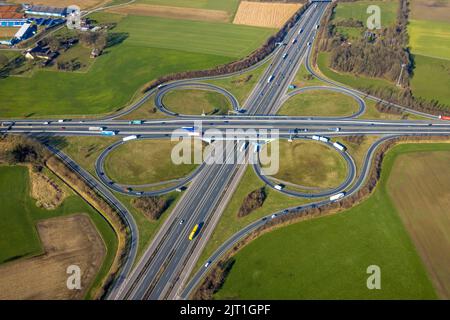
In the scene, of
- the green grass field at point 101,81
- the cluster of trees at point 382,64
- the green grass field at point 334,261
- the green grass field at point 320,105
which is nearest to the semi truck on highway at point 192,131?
the green grass field at point 101,81

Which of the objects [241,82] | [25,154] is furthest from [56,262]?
[241,82]

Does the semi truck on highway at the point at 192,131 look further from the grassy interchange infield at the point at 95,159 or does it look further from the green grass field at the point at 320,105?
the green grass field at the point at 320,105

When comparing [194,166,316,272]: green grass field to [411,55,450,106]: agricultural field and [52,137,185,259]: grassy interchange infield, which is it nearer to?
[52,137,185,259]: grassy interchange infield

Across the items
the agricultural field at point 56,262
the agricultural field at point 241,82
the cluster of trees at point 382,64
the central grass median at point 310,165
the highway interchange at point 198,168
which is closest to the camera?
the agricultural field at point 56,262

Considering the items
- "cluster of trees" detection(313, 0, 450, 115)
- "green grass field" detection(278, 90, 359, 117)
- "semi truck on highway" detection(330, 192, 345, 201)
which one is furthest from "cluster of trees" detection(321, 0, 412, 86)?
"semi truck on highway" detection(330, 192, 345, 201)

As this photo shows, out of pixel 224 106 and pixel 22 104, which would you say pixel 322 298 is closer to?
pixel 224 106
